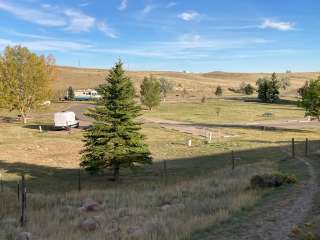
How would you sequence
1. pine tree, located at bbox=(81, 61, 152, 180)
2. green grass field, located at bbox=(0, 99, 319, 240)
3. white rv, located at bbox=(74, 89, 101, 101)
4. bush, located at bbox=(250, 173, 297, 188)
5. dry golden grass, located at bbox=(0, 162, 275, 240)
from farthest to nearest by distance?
white rv, located at bbox=(74, 89, 101, 101), pine tree, located at bbox=(81, 61, 152, 180), bush, located at bbox=(250, 173, 297, 188), green grass field, located at bbox=(0, 99, 319, 240), dry golden grass, located at bbox=(0, 162, 275, 240)

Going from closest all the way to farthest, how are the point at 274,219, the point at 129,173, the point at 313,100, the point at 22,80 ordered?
the point at 274,219 → the point at 129,173 → the point at 313,100 → the point at 22,80

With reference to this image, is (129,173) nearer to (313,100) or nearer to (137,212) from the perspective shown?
(137,212)

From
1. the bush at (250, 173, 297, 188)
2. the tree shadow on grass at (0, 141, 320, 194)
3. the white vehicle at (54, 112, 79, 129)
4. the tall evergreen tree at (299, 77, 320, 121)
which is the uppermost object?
the tall evergreen tree at (299, 77, 320, 121)

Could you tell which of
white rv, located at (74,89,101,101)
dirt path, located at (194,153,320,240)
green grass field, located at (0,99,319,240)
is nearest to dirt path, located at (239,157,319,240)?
dirt path, located at (194,153,320,240)

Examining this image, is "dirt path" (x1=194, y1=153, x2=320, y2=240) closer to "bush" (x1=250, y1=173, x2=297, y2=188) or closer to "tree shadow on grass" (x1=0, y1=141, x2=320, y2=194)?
"bush" (x1=250, y1=173, x2=297, y2=188)

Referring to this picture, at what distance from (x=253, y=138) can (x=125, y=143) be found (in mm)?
26981

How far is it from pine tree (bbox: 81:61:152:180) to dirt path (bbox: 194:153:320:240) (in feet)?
50.5

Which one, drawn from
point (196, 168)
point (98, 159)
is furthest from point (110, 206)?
point (196, 168)

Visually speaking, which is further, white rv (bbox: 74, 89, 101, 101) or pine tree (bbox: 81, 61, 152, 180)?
white rv (bbox: 74, 89, 101, 101)

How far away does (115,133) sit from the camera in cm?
3155

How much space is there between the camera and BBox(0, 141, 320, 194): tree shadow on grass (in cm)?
2914

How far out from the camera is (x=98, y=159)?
102 ft

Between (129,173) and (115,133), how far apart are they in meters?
4.83

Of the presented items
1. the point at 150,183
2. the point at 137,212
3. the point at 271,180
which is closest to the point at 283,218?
the point at 137,212
